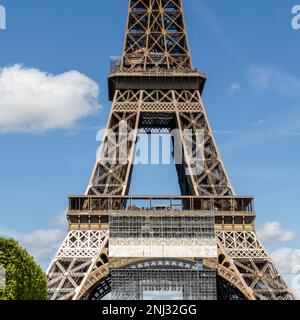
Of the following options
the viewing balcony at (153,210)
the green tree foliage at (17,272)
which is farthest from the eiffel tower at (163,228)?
the green tree foliage at (17,272)

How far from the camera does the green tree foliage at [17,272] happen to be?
26.3m

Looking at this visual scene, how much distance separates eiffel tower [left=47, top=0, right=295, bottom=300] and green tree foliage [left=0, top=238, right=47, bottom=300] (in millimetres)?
13806

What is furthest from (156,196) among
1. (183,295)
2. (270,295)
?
(270,295)

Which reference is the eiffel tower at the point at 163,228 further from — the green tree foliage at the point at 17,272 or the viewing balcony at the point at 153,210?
the green tree foliage at the point at 17,272

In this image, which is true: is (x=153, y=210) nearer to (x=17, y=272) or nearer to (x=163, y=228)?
(x=163, y=228)

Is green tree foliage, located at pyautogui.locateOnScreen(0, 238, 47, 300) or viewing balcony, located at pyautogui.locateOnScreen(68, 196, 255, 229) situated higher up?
viewing balcony, located at pyautogui.locateOnScreen(68, 196, 255, 229)

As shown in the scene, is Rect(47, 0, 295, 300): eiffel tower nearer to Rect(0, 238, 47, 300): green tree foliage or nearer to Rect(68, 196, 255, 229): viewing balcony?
Rect(68, 196, 255, 229): viewing balcony

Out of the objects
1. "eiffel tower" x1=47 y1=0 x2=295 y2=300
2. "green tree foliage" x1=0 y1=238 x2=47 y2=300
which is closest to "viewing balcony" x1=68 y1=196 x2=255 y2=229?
"eiffel tower" x1=47 y1=0 x2=295 y2=300

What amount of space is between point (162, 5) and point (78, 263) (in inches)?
925

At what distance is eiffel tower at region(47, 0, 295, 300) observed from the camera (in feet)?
148

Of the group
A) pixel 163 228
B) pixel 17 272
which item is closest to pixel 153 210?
pixel 163 228

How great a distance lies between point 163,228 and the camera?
48219 millimetres

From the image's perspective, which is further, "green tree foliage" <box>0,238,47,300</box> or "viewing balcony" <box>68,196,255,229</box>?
"viewing balcony" <box>68,196,255,229</box>

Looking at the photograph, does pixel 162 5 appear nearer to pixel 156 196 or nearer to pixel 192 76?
pixel 192 76
